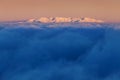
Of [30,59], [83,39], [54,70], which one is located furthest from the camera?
[83,39]

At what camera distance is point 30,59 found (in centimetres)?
10044

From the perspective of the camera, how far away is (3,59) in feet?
320

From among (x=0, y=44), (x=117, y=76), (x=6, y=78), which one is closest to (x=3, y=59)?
(x=0, y=44)

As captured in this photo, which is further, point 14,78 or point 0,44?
point 0,44

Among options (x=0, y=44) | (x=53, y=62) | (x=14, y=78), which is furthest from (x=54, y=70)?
(x=0, y=44)

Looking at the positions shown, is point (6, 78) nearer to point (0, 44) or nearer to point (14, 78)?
point (14, 78)

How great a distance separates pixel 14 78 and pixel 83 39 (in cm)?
3330

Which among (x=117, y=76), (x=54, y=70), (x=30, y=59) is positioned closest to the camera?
(x=117, y=76)

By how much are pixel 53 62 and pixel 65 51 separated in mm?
6398

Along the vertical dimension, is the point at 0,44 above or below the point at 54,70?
above

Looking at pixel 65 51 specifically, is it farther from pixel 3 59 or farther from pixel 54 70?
pixel 3 59

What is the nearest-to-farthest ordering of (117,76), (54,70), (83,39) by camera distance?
1. (117,76)
2. (54,70)
3. (83,39)

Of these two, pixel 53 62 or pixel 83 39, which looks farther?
pixel 83 39

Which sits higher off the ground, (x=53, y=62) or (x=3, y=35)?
(x=3, y=35)
